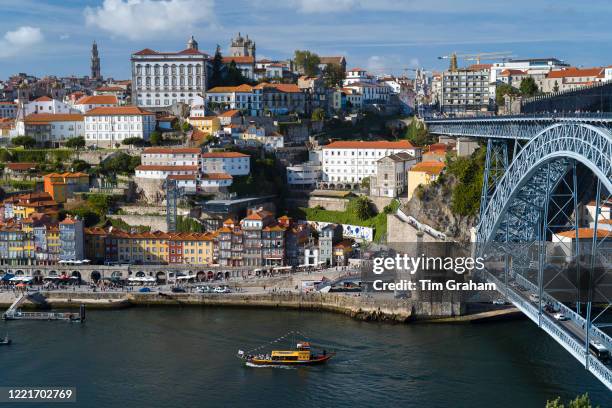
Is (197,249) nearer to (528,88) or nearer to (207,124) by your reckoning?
(207,124)

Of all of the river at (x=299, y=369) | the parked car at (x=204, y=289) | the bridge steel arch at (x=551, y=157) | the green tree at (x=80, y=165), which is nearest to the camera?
the bridge steel arch at (x=551, y=157)

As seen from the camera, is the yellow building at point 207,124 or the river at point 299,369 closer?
the river at point 299,369

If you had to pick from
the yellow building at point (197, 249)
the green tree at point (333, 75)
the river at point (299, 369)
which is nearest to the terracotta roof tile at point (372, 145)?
the yellow building at point (197, 249)

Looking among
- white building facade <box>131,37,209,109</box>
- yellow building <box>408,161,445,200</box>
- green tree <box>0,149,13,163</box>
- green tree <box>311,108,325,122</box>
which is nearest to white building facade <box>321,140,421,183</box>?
yellow building <box>408,161,445,200</box>

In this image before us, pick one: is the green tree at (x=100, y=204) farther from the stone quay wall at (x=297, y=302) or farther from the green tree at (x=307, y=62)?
the green tree at (x=307, y=62)

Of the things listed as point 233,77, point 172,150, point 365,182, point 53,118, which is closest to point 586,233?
point 365,182

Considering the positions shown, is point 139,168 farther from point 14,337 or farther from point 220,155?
point 14,337

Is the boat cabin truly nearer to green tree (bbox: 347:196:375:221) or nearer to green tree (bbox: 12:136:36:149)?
green tree (bbox: 347:196:375:221)
